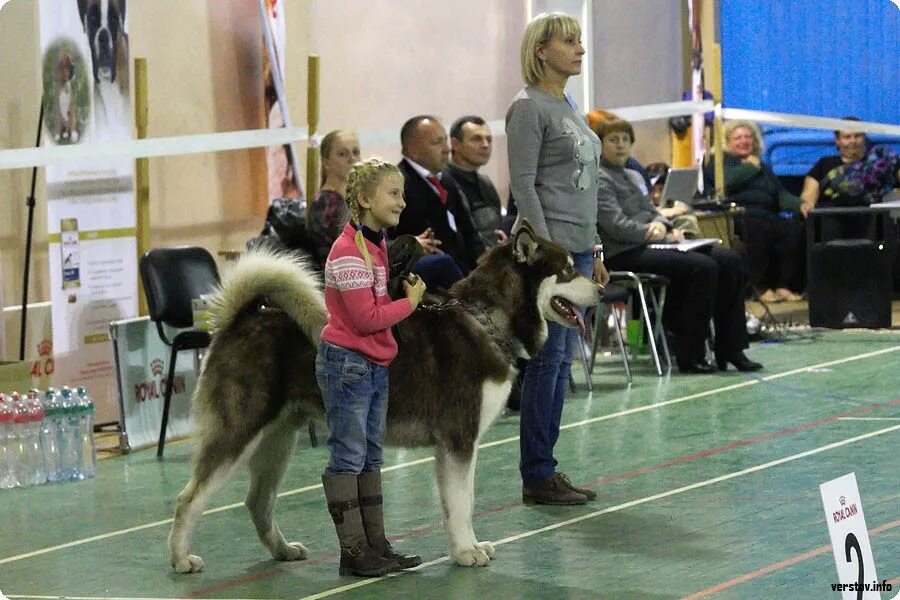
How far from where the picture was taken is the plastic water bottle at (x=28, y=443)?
7.50 metres

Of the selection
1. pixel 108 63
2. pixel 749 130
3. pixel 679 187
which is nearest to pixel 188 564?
pixel 108 63

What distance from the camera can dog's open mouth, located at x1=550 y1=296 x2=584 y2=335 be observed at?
218 inches

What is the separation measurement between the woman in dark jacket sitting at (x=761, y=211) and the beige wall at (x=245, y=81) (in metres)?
2.12

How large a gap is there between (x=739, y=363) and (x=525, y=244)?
5.18 metres

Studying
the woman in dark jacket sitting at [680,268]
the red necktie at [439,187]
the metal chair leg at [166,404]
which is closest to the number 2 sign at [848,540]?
the metal chair leg at [166,404]

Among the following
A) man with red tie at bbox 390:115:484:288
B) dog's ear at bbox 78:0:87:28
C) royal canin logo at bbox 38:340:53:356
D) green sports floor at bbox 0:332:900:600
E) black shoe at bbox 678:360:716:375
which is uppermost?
dog's ear at bbox 78:0:87:28

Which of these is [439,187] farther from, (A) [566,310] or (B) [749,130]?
(B) [749,130]

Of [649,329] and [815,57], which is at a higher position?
[815,57]

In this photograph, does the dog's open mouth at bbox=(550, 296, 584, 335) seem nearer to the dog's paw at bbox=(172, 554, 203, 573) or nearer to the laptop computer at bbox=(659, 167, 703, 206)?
the dog's paw at bbox=(172, 554, 203, 573)

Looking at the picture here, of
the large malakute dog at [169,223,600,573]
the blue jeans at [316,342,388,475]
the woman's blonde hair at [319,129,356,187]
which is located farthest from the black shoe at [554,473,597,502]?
the woman's blonde hair at [319,129,356,187]

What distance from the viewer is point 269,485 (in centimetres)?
536

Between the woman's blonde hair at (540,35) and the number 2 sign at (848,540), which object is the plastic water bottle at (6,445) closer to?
the woman's blonde hair at (540,35)

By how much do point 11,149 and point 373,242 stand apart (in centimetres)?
416

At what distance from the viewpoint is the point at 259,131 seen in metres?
10.2
